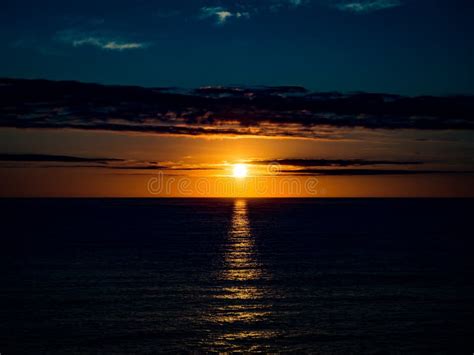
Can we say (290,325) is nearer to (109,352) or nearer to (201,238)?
(109,352)

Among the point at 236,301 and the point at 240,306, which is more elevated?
the point at 236,301

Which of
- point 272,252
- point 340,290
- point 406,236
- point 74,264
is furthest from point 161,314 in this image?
point 406,236

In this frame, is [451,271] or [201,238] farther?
[201,238]

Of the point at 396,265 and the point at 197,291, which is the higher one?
the point at 396,265

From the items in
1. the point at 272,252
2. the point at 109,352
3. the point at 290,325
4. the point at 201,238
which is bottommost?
the point at 109,352

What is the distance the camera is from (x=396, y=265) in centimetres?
6291

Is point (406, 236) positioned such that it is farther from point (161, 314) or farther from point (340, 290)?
point (161, 314)

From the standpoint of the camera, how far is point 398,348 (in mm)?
32062

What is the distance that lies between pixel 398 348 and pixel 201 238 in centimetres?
6809

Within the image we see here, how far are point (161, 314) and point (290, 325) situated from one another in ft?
29.7

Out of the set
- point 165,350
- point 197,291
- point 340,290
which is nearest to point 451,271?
point 340,290

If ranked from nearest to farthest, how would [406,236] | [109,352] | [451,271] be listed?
[109,352] → [451,271] → [406,236]

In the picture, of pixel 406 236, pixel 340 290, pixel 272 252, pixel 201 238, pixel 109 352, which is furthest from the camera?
pixel 406 236

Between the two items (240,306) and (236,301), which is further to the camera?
(236,301)
